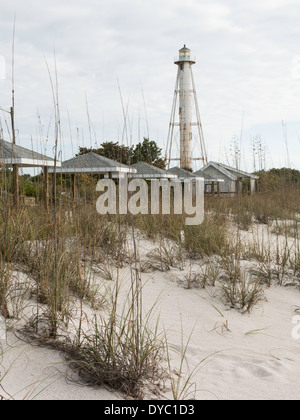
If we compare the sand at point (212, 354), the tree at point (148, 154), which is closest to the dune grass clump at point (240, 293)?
the sand at point (212, 354)

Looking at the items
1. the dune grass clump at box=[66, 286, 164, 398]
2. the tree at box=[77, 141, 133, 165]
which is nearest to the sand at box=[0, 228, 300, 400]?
the dune grass clump at box=[66, 286, 164, 398]

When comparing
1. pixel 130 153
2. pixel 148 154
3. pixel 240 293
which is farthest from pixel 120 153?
pixel 240 293

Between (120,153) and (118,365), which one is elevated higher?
(120,153)

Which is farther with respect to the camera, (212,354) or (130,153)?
(130,153)

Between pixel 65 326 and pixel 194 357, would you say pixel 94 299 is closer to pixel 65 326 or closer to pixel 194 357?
pixel 65 326

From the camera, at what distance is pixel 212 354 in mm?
2029

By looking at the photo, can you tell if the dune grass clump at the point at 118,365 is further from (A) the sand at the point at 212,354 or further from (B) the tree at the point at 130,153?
(B) the tree at the point at 130,153

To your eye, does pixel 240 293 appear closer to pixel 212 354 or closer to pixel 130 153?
pixel 212 354

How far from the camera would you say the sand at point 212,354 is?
5.32 ft

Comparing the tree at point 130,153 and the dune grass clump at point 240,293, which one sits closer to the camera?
the tree at point 130,153

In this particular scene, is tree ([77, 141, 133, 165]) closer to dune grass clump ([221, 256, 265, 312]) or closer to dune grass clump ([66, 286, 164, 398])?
dune grass clump ([66, 286, 164, 398])

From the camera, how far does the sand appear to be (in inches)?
63.8
